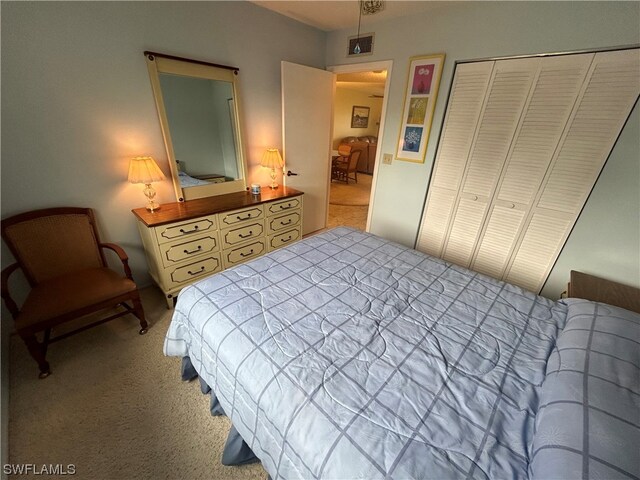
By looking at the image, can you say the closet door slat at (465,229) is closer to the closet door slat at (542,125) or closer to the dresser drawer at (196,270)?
the closet door slat at (542,125)

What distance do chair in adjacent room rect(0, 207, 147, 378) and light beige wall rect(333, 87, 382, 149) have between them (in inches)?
226

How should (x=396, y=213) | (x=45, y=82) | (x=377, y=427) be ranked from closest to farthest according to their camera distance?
(x=377, y=427) → (x=45, y=82) → (x=396, y=213)

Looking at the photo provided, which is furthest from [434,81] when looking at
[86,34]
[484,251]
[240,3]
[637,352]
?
[86,34]

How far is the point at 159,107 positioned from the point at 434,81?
92.2 inches

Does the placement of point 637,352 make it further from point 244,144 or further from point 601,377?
point 244,144

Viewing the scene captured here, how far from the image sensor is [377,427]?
78 cm

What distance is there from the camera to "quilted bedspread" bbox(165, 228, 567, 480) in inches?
29.3

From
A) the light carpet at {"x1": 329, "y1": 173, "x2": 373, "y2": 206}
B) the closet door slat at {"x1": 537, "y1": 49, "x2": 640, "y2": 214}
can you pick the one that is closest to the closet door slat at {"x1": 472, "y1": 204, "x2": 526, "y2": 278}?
the closet door slat at {"x1": 537, "y1": 49, "x2": 640, "y2": 214}

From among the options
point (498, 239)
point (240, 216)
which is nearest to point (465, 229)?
point (498, 239)

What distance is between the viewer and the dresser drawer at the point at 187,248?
1.97 meters

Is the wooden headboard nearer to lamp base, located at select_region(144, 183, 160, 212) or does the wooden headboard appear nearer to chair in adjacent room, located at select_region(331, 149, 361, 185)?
lamp base, located at select_region(144, 183, 160, 212)

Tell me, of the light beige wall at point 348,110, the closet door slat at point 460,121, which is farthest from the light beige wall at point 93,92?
the light beige wall at point 348,110

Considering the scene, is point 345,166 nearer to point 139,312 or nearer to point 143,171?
point 143,171

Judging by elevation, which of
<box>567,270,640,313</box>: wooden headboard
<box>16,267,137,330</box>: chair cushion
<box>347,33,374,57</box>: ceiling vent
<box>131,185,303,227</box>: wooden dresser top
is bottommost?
<box>16,267,137,330</box>: chair cushion
